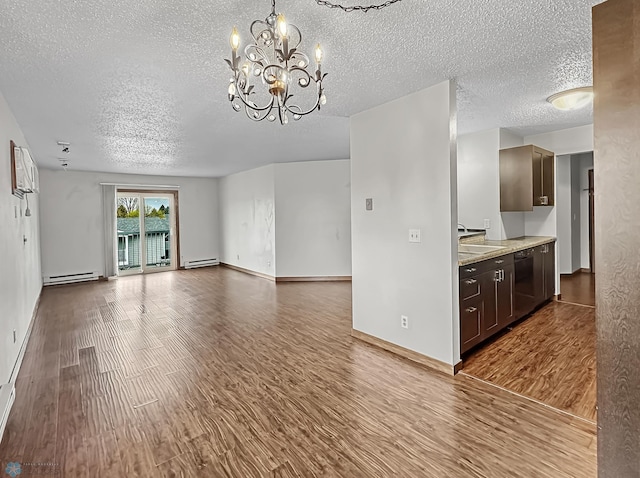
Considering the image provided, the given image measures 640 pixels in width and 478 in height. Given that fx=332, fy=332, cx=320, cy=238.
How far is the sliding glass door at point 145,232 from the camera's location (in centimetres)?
814

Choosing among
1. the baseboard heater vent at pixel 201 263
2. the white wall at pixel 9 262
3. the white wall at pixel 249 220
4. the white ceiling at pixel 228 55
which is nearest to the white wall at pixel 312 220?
the white wall at pixel 249 220

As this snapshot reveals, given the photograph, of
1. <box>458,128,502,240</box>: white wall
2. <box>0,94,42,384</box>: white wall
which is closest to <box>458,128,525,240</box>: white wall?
<box>458,128,502,240</box>: white wall

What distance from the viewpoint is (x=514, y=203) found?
14.5ft

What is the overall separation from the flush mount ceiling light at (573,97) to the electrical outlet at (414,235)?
1.92 meters

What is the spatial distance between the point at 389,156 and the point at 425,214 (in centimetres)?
70

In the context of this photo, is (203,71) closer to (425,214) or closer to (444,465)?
(425,214)

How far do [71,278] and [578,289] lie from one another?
383 inches

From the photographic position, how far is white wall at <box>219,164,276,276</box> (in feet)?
23.5

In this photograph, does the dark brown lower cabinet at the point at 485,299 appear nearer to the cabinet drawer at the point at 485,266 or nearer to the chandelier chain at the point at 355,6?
the cabinet drawer at the point at 485,266

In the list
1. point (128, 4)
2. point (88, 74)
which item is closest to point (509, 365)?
point (128, 4)

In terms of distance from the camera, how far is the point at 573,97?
3.16 metres

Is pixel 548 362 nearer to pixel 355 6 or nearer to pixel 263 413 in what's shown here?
pixel 263 413

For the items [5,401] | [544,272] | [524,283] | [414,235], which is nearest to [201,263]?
[5,401]

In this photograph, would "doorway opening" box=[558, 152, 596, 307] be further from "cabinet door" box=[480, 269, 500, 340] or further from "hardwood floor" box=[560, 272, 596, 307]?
"cabinet door" box=[480, 269, 500, 340]
